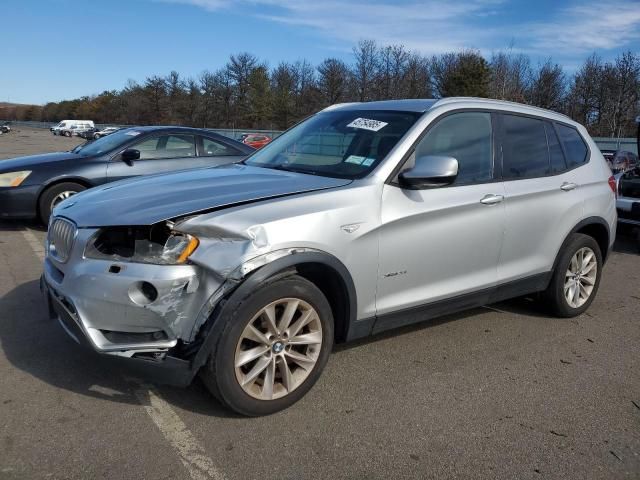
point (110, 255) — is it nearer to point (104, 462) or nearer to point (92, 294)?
point (92, 294)

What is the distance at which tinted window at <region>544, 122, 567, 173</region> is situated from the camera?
4.65 metres

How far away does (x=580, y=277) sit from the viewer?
4.94 metres

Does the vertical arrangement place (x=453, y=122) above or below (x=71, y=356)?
above

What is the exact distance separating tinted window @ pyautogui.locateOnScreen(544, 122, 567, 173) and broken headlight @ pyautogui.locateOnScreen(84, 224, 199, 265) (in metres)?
3.23

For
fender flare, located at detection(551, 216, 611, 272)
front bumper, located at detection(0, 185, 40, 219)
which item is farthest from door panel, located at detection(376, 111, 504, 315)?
front bumper, located at detection(0, 185, 40, 219)

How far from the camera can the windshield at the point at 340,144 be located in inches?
144

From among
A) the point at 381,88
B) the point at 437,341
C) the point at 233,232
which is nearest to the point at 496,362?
the point at 437,341

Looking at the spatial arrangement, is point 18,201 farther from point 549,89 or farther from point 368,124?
point 549,89

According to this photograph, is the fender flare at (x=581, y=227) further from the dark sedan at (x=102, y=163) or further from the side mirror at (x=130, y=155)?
the side mirror at (x=130, y=155)

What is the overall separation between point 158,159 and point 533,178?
18.0 ft

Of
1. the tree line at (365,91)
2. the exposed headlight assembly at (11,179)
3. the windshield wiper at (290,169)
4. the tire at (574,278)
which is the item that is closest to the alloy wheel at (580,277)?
the tire at (574,278)

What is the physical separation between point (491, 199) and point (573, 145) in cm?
147

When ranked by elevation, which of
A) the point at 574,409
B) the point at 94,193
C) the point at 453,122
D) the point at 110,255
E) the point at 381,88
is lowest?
the point at 574,409

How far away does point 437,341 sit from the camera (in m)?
4.27
